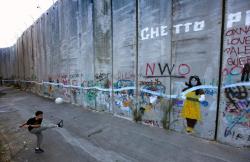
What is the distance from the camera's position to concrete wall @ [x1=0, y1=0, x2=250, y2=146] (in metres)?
3.60

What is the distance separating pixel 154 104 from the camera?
17.1 feet

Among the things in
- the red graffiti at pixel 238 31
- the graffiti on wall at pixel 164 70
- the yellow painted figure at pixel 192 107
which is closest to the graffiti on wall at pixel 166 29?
the red graffiti at pixel 238 31

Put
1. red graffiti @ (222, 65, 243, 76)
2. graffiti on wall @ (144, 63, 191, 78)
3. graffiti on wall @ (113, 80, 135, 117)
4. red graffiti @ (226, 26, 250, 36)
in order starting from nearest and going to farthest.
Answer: red graffiti @ (226, 26, 250, 36) → red graffiti @ (222, 65, 243, 76) → graffiti on wall @ (144, 63, 191, 78) → graffiti on wall @ (113, 80, 135, 117)

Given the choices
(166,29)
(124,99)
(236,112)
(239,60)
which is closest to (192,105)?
(236,112)

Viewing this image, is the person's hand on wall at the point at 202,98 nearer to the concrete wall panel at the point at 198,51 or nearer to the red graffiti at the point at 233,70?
the concrete wall panel at the point at 198,51

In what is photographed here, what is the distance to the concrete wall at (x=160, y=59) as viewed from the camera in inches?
142

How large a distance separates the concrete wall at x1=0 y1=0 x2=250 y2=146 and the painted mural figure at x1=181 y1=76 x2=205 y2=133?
9 centimetres

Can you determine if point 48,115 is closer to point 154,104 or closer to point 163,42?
point 154,104

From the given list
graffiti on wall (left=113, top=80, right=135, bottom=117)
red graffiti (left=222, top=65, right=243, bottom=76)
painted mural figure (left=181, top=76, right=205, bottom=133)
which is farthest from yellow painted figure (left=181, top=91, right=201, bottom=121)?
graffiti on wall (left=113, top=80, right=135, bottom=117)

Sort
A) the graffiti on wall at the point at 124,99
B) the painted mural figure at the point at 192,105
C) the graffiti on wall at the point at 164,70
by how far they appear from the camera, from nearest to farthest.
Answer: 1. the painted mural figure at the point at 192,105
2. the graffiti on wall at the point at 164,70
3. the graffiti on wall at the point at 124,99

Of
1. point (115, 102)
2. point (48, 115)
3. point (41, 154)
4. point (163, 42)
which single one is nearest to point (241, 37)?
point (163, 42)

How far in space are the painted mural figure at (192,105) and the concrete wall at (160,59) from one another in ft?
0.31

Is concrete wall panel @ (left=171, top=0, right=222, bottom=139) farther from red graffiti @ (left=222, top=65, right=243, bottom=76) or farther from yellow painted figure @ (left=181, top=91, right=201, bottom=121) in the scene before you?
red graffiti @ (left=222, top=65, right=243, bottom=76)

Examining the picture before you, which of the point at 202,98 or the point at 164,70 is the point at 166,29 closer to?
the point at 164,70
